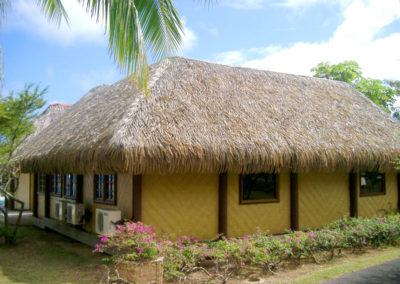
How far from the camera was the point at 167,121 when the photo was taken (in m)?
7.19

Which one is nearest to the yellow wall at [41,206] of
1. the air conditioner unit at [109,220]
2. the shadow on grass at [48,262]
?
the shadow on grass at [48,262]

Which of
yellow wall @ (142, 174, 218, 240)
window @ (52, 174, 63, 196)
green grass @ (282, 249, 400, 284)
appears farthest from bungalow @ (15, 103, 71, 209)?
green grass @ (282, 249, 400, 284)

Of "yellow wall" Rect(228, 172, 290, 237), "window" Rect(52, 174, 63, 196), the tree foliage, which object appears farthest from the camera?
the tree foliage

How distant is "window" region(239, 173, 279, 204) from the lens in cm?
860

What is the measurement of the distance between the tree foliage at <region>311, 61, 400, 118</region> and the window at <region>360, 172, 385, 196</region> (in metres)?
10.8

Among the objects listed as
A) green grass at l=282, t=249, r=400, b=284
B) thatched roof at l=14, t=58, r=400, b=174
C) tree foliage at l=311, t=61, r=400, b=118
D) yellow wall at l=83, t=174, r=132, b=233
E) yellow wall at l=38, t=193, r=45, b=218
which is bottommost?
green grass at l=282, t=249, r=400, b=284

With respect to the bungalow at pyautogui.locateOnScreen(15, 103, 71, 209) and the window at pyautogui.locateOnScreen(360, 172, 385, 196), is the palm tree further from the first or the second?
the bungalow at pyautogui.locateOnScreen(15, 103, 71, 209)

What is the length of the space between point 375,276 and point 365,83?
18761mm

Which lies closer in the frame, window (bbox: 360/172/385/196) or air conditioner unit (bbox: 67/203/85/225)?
air conditioner unit (bbox: 67/203/85/225)

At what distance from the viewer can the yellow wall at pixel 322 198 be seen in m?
9.42

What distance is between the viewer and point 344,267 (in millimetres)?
6762

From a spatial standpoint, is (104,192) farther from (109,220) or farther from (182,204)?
(182,204)

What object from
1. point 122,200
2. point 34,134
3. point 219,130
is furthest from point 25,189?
point 219,130

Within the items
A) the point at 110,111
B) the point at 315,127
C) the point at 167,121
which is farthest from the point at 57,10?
the point at 315,127
